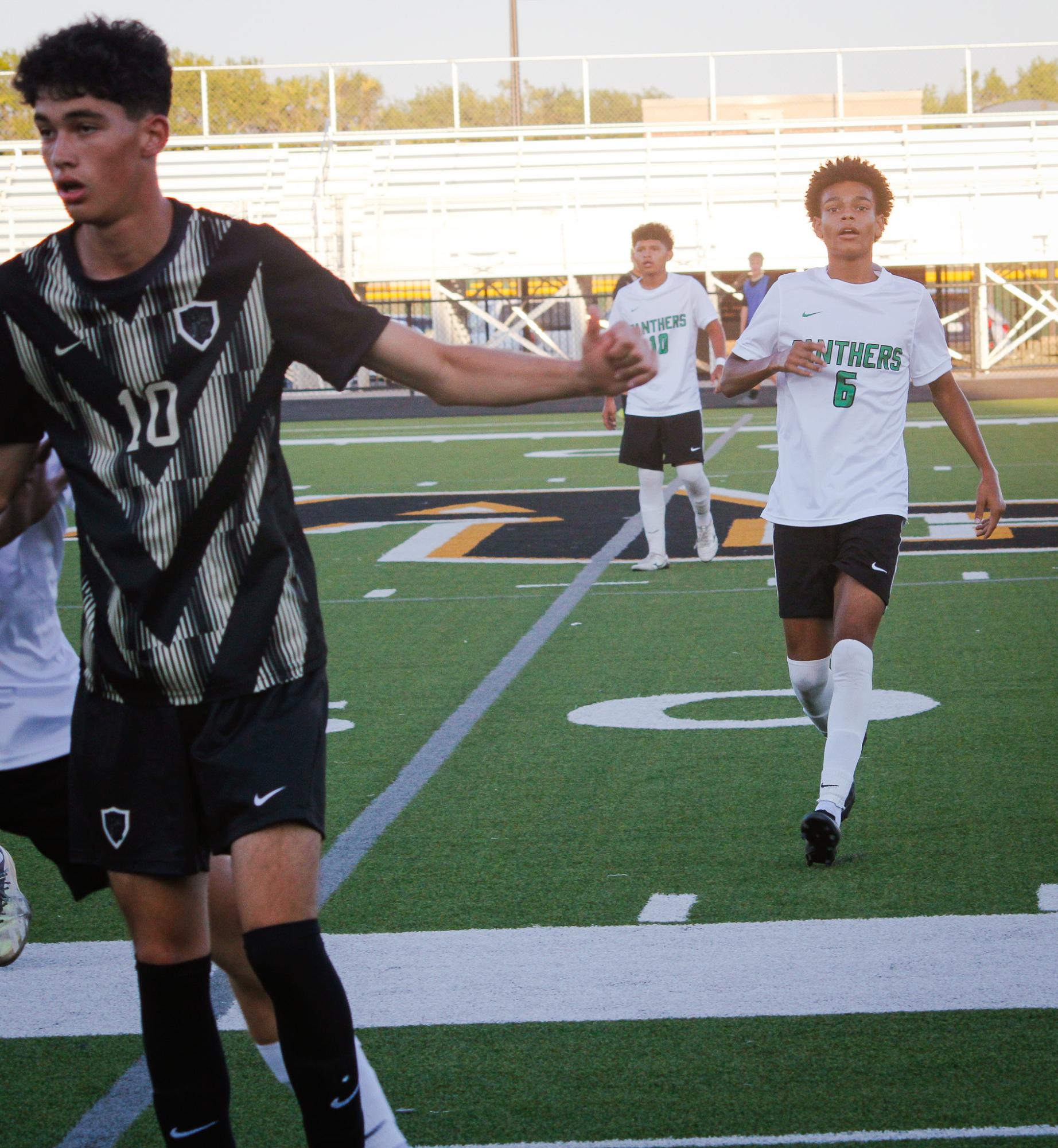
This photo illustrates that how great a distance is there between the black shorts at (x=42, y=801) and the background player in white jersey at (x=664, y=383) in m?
7.14

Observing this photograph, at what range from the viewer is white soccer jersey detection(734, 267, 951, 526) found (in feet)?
17.3

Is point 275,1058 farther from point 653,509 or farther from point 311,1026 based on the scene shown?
point 653,509

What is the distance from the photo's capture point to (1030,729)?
21.2ft

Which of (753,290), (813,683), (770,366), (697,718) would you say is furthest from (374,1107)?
(753,290)

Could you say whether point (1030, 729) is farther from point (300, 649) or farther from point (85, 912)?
point (300, 649)

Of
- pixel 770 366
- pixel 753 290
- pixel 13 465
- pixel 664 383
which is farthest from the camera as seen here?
pixel 753 290

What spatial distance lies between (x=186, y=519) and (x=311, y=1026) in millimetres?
779

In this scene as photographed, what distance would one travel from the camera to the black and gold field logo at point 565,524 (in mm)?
11602

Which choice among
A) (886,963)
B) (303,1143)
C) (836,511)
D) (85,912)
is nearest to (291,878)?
(303,1143)

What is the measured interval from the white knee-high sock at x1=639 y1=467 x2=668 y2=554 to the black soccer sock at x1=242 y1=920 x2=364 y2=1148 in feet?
26.8

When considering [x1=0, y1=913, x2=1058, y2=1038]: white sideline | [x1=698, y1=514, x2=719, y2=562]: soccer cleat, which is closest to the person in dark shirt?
[x1=698, y1=514, x2=719, y2=562]: soccer cleat

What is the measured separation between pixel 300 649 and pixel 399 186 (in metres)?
34.3

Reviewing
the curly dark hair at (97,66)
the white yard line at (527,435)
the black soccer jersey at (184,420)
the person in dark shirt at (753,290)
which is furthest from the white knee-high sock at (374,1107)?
the person in dark shirt at (753,290)

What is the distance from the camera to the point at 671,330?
10.6 metres
